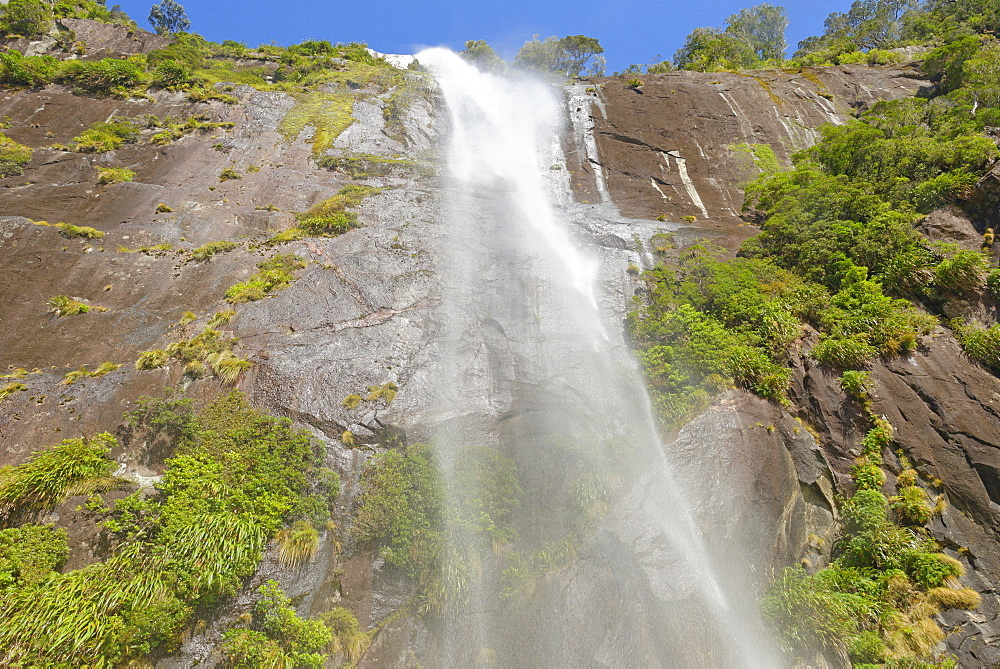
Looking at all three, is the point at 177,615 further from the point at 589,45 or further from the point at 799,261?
the point at 589,45

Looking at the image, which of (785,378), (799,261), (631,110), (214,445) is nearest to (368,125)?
(631,110)

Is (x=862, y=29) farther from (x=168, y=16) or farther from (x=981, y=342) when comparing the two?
(x=168, y=16)

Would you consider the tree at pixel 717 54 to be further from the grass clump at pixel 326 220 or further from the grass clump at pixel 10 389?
the grass clump at pixel 10 389

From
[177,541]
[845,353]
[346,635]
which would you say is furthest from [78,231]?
[845,353]

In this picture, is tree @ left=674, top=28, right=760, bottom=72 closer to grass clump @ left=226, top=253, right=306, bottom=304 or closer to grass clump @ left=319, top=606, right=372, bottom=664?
grass clump @ left=226, top=253, right=306, bottom=304

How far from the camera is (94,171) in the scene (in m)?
16.8

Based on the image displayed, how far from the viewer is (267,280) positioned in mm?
13000

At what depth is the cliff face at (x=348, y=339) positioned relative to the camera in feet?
28.0

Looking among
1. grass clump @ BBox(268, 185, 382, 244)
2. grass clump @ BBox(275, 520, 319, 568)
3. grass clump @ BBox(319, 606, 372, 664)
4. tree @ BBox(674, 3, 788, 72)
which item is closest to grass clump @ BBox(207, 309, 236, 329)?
grass clump @ BBox(268, 185, 382, 244)

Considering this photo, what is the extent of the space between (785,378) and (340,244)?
46.3 feet

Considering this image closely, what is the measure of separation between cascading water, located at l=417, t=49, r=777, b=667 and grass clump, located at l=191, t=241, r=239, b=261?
297 inches

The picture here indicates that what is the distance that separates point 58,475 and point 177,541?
2.73 meters

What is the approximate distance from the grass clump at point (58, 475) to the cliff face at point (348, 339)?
39cm

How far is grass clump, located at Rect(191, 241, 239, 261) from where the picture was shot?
1395 cm
